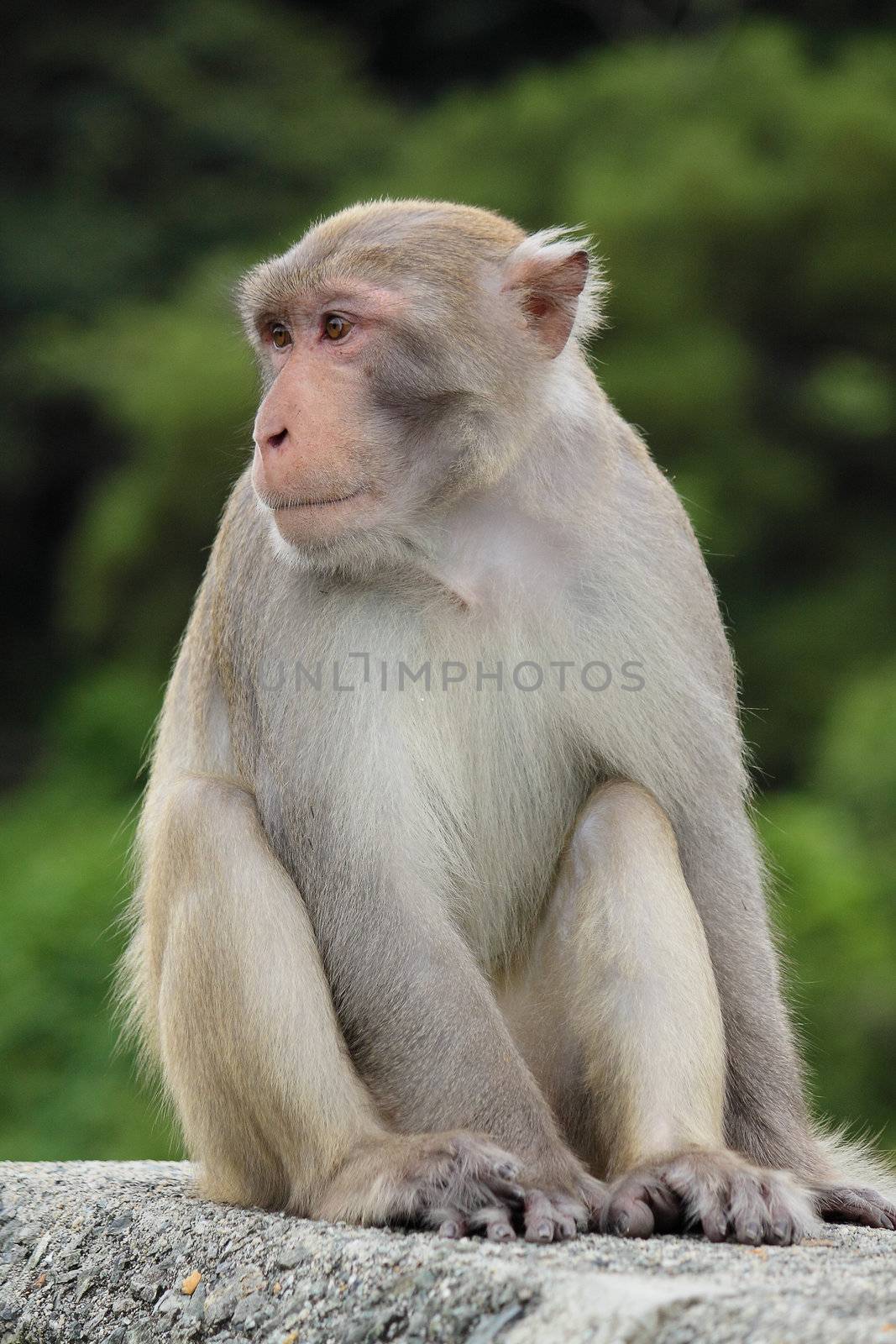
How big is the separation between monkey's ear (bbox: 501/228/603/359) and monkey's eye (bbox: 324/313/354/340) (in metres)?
0.50

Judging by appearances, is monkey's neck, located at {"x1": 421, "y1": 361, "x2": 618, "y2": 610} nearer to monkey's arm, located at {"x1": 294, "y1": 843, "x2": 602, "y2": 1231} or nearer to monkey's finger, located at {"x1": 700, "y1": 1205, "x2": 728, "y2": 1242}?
monkey's arm, located at {"x1": 294, "y1": 843, "x2": 602, "y2": 1231}

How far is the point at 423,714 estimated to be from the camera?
14.8ft

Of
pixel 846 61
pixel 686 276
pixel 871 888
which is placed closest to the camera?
pixel 871 888

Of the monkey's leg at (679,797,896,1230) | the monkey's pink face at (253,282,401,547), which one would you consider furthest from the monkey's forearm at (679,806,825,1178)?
the monkey's pink face at (253,282,401,547)

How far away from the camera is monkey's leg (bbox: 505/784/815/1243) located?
3988 mm

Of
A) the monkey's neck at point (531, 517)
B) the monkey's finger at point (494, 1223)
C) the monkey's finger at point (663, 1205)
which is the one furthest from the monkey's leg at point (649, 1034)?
the monkey's neck at point (531, 517)

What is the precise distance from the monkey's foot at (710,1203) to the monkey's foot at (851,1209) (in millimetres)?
449

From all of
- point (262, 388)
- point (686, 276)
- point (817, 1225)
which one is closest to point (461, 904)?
point (817, 1225)

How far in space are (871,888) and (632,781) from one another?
6.45 m

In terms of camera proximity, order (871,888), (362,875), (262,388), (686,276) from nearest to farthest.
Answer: (362,875), (262,388), (871,888), (686,276)

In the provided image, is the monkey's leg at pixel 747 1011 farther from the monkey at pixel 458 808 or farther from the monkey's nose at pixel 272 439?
the monkey's nose at pixel 272 439

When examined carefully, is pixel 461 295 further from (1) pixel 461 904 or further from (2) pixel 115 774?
(2) pixel 115 774

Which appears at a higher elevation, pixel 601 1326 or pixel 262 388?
pixel 262 388

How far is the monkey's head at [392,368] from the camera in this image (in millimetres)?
4461
